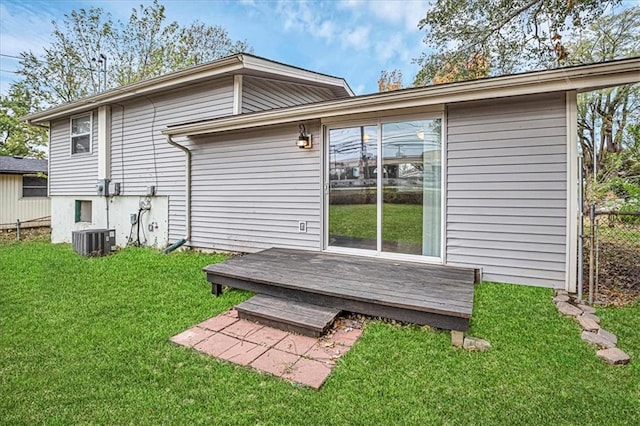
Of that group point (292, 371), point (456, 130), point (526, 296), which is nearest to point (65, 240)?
point (292, 371)

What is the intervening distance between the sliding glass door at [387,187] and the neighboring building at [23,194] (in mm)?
13945

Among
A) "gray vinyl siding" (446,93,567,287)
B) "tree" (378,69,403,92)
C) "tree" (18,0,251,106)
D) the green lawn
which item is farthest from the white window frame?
"tree" (378,69,403,92)

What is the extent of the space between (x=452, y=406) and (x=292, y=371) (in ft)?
3.52

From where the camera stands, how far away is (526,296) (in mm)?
3484

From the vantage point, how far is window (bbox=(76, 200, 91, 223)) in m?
9.19

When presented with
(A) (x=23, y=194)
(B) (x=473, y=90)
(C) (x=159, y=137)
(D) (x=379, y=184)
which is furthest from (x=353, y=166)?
(A) (x=23, y=194)

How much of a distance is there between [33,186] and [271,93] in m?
12.8

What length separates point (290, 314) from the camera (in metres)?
3.09

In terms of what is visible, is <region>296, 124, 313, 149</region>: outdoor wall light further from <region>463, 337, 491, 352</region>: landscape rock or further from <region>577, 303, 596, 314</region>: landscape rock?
<region>577, 303, 596, 314</region>: landscape rock

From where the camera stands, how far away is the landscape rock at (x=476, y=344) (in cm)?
255

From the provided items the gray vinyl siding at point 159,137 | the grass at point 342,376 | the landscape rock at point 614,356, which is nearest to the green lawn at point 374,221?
the grass at point 342,376

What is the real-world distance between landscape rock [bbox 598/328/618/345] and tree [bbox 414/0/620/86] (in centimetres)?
633

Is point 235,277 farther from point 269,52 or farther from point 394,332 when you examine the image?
point 269,52

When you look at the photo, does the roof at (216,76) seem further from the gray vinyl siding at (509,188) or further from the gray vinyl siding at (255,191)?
the gray vinyl siding at (509,188)
